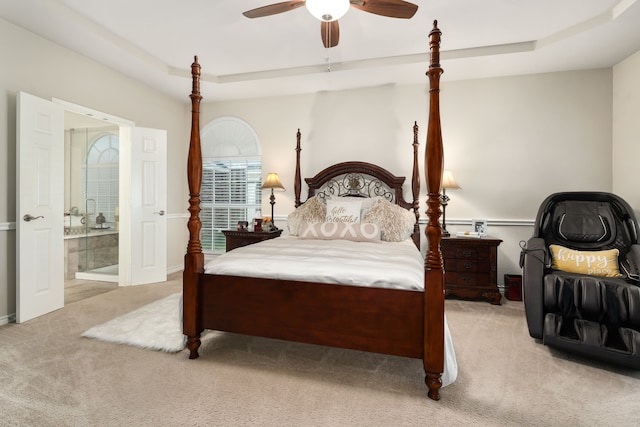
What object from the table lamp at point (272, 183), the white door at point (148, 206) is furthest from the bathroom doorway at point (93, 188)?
the table lamp at point (272, 183)

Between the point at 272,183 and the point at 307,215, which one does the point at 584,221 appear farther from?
the point at 272,183

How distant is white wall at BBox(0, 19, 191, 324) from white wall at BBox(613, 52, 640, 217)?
17.6 ft

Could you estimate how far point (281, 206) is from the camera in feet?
16.0

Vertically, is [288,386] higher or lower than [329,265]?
lower

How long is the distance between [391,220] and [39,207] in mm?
3617

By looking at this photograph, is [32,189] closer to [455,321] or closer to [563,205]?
[455,321]

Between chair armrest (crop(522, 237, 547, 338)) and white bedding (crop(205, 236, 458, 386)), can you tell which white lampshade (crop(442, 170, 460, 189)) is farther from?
white bedding (crop(205, 236, 458, 386))

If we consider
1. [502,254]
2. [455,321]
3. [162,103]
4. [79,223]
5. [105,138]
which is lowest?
Answer: [455,321]

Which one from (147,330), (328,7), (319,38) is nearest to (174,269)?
(147,330)

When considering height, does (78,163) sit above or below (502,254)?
above

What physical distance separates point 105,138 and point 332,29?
4564mm

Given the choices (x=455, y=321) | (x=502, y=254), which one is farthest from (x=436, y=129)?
(x=502, y=254)

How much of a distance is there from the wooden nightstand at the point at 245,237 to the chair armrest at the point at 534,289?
2901 mm

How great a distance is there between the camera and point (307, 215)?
13.1 ft
